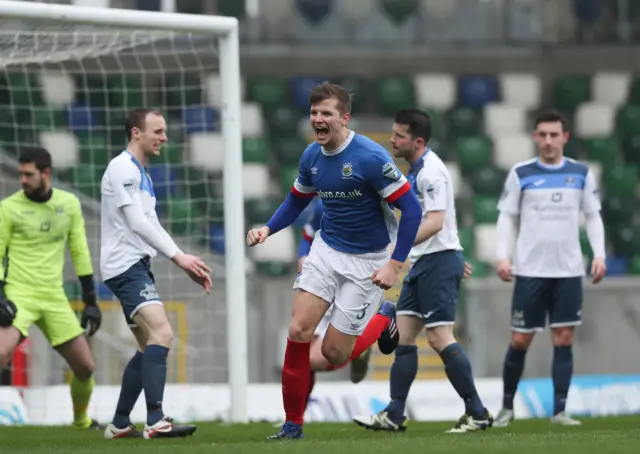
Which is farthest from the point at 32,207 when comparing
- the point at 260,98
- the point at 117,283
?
the point at 260,98

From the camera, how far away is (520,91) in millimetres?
17516

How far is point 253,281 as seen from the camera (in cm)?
1370

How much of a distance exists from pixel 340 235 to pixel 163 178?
7.80m

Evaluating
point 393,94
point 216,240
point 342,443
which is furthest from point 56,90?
point 342,443

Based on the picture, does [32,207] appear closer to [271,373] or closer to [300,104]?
[271,373]

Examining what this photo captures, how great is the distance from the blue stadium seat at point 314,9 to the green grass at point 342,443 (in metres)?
8.74

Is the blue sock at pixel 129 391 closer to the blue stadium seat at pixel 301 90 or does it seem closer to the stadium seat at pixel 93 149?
the stadium seat at pixel 93 149

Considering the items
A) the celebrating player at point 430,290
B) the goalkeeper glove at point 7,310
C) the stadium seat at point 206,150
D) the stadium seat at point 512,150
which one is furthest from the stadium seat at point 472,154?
the goalkeeper glove at point 7,310

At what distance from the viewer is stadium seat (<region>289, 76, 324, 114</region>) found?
A: 16984 millimetres

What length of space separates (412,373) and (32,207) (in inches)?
106

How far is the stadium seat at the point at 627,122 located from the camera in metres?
17.4

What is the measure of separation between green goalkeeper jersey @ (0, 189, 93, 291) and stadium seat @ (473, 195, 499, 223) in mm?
7152

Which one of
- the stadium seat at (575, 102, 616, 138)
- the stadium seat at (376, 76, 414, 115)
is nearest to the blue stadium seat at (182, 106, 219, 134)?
the stadium seat at (376, 76, 414, 115)

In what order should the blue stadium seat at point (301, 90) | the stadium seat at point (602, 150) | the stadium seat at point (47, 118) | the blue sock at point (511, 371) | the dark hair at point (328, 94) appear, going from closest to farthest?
the dark hair at point (328, 94) < the blue sock at point (511, 371) < the stadium seat at point (47, 118) < the stadium seat at point (602, 150) < the blue stadium seat at point (301, 90)
